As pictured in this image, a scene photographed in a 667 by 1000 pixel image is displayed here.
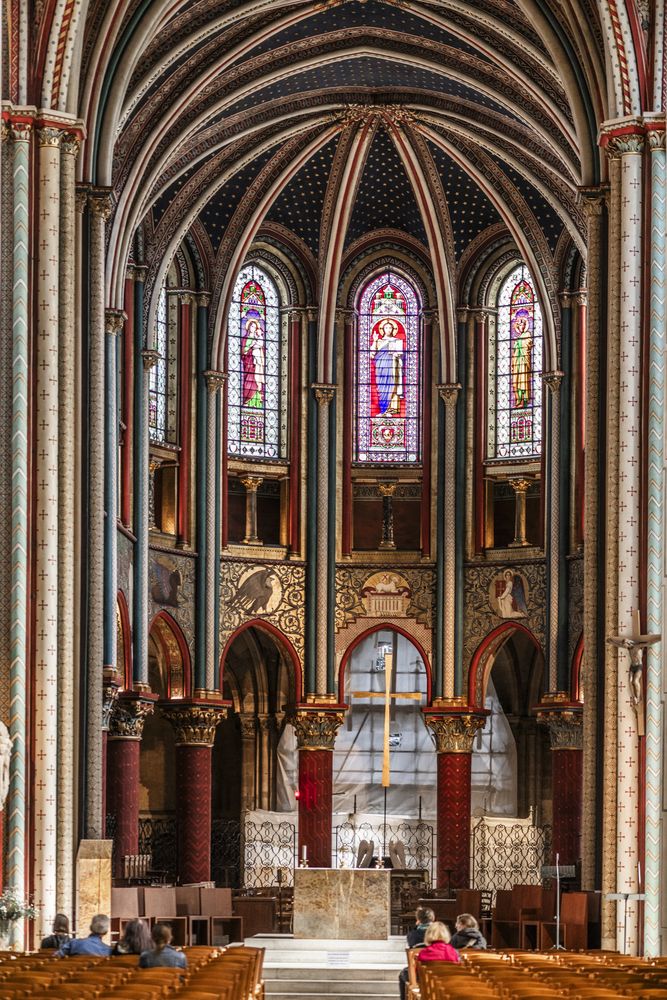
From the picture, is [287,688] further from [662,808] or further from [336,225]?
[662,808]

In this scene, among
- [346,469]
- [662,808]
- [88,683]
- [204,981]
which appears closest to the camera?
[204,981]

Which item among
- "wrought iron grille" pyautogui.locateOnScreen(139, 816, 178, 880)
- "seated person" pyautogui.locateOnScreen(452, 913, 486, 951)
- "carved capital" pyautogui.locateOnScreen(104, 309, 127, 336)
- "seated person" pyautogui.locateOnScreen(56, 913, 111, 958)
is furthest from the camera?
"wrought iron grille" pyautogui.locateOnScreen(139, 816, 178, 880)

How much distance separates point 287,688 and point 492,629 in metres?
4.89

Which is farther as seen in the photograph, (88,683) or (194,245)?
(194,245)

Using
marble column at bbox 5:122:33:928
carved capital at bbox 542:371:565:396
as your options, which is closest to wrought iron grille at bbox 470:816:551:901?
carved capital at bbox 542:371:565:396

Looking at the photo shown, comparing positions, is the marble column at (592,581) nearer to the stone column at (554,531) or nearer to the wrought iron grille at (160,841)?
the stone column at (554,531)

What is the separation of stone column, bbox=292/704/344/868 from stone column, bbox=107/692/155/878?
12.9 feet

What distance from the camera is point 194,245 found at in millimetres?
39031

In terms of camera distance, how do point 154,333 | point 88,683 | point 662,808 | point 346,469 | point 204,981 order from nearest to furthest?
point 204,981 → point 662,808 → point 88,683 → point 154,333 → point 346,469

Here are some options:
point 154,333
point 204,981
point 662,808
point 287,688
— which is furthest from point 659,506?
point 287,688

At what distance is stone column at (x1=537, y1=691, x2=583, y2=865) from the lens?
3684cm

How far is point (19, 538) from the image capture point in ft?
78.7

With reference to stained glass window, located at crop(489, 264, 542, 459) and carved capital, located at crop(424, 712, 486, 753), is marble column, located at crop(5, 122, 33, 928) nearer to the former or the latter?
carved capital, located at crop(424, 712, 486, 753)

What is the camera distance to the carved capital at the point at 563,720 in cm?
3703
